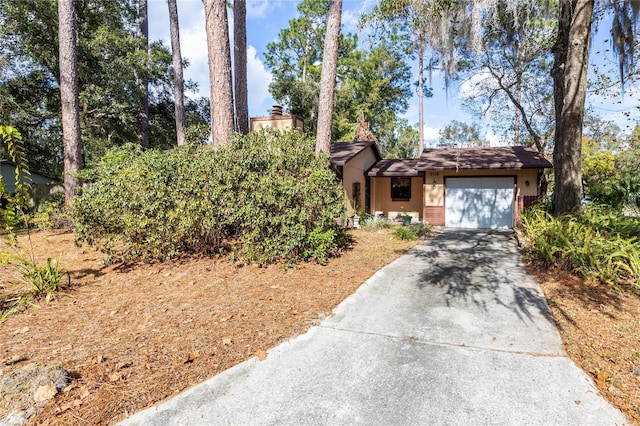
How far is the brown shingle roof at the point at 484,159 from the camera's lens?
12266mm

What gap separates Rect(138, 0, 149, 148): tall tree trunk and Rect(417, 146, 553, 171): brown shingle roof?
13.4 meters

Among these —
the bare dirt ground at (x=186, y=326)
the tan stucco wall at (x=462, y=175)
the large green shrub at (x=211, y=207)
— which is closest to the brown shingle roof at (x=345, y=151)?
the tan stucco wall at (x=462, y=175)

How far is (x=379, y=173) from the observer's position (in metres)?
15.4

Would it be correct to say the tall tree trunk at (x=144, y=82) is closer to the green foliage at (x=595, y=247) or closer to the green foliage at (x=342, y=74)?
the green foliage at (x=342, y=74)

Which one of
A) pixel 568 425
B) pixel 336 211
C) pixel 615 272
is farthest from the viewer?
pixel 336 211

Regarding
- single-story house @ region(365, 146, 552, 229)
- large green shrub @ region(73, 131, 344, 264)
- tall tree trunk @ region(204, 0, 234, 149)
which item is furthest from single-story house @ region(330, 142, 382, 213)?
large green shrub @ region(73, 131, 344, 264)

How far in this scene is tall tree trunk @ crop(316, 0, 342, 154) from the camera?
9.34 metres

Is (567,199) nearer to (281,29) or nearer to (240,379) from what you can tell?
(240,379)

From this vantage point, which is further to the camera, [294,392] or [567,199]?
[567,199]

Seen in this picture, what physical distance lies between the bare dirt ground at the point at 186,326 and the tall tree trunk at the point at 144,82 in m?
12.1

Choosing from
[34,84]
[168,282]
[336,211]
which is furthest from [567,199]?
[34,84]

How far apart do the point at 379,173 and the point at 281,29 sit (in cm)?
2227

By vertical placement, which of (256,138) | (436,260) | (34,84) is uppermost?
(34,84)

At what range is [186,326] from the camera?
3.57 meters
